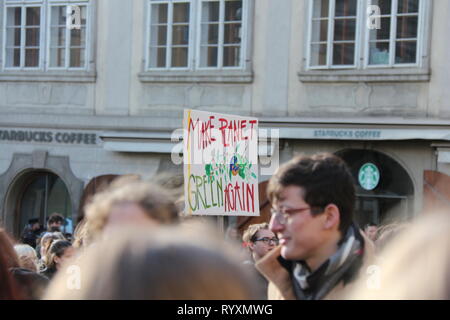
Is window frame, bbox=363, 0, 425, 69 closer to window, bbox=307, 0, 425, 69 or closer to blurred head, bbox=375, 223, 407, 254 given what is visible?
window, bbox=307, 0, 425, 69

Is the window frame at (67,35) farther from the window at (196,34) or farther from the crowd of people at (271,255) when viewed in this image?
the crowd of people at (271,255)

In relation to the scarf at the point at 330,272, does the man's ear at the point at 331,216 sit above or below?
above

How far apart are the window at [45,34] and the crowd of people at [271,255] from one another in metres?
14.7

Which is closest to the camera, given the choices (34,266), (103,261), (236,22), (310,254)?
(103,261)

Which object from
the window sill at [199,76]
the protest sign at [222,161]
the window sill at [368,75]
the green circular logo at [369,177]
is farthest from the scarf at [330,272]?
the window sill at [199,76]

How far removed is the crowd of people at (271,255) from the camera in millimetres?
2180

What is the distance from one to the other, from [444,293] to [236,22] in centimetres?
1400

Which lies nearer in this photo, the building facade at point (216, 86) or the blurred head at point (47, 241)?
the blurred head at point (47, 241)

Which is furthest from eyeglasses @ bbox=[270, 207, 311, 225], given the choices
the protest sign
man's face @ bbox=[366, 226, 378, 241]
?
man's face @ bbox=[366, 226, 378, 241]

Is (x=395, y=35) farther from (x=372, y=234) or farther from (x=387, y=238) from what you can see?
(x=387, y=238)

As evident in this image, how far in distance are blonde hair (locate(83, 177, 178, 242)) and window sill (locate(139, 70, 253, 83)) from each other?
1348 centimetres
